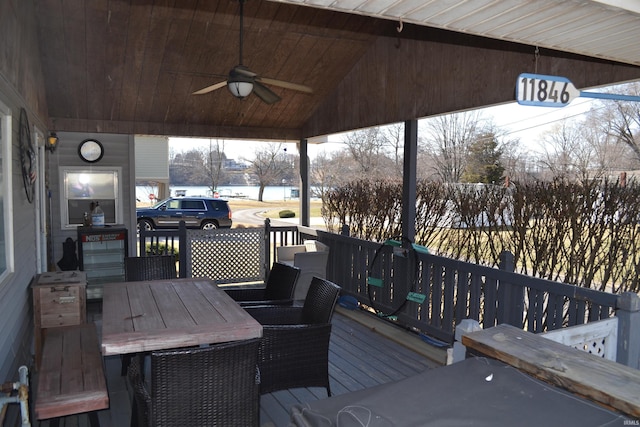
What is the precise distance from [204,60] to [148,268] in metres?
2.82

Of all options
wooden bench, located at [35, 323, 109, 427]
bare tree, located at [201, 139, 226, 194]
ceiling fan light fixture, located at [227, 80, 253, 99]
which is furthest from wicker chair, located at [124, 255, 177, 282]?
bare tree, located at [201, 139, 226, 194]

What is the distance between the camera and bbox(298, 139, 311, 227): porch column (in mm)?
7977

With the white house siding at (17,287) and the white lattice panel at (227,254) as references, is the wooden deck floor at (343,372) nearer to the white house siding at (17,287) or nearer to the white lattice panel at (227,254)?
the white house siding at (17,287)

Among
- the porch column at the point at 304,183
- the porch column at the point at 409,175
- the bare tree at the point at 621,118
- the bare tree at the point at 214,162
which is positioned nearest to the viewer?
the porch column at the point at 409,175

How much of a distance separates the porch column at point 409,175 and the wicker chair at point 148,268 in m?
2.54

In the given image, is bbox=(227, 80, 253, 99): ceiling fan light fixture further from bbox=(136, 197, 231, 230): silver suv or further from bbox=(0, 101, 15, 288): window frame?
bbox=(136, 197, 231, 230): silver suv

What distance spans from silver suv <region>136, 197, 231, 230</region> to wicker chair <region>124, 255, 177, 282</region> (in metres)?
11.6

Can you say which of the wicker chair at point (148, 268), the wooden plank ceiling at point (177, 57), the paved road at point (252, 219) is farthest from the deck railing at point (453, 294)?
the paved road at point (252, 219)

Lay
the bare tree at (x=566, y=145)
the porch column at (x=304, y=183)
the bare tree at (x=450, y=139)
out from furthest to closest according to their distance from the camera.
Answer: the bare tree at (x=450, y=139), the bare tree at (x=566, y=145), the porch column at (x=304, y=183)

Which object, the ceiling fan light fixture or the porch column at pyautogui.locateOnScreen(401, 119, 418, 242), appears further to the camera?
the porch column at pyautogui.locateOnScreen(401, 119, 418, 242)

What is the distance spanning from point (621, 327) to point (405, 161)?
3.29 metres

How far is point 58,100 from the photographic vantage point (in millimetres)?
6199

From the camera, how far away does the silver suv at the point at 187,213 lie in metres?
15.8

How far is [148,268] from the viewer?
4.33 metres
